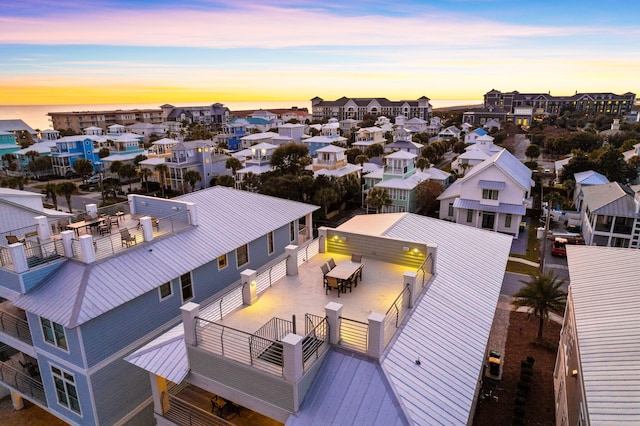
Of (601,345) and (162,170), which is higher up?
(601,345)

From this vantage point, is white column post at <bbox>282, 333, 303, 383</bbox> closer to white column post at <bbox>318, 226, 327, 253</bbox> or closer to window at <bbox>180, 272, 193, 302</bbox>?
white column post at <bbox>318, 226, 327, 253</bbox>

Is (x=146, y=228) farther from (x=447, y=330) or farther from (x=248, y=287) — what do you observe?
(x=447, y=330)

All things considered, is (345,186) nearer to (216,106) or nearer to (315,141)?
(315,141)

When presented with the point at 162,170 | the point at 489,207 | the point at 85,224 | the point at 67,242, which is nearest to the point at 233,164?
the point at 162,170

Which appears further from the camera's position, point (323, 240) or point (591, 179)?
point (591, 179)

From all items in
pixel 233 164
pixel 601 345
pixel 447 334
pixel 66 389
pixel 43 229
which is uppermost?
pixel 43 229

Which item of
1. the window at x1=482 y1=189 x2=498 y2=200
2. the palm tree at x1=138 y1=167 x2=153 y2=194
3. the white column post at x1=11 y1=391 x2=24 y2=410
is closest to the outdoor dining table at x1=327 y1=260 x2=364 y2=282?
the white column post at x1=11 y1=391 x2=24 y2=410

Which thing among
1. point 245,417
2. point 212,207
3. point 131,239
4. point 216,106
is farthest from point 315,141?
point 216,106
